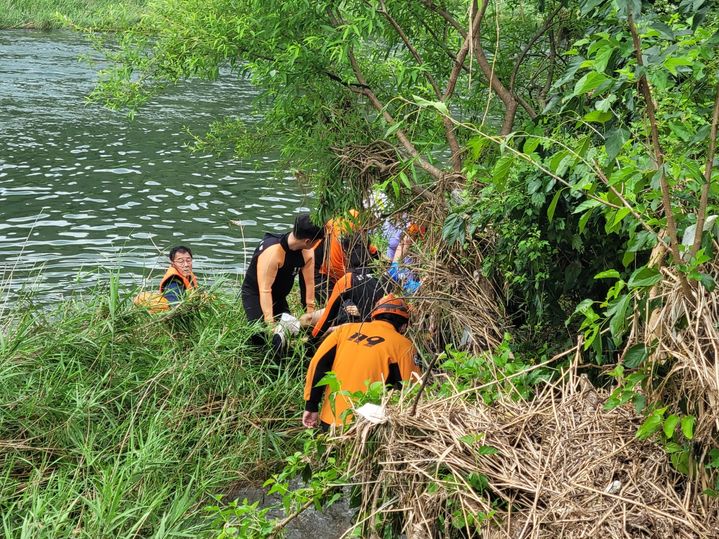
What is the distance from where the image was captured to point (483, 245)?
5.78 meters

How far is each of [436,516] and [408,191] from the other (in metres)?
3.04

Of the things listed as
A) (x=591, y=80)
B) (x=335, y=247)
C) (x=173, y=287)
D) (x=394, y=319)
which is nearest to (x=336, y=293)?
(x=394, y=319)

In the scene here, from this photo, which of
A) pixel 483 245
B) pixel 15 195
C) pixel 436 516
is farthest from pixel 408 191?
pixel 15 195

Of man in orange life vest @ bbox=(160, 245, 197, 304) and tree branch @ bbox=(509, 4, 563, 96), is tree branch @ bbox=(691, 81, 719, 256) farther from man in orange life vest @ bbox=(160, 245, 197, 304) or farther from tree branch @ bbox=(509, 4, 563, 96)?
man in orange life vest @ bbox=(160, 245, 197, 304)

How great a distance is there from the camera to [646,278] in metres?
3.29

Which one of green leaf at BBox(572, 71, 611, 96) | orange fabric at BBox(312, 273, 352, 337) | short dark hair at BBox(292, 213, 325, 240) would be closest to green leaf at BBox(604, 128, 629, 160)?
green leaf at BBox(572, 71, 611, 96)

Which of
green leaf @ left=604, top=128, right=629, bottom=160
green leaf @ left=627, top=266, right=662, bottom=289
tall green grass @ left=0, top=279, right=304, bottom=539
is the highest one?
green leaf @ left=604, top=128, right=629, bottom=160

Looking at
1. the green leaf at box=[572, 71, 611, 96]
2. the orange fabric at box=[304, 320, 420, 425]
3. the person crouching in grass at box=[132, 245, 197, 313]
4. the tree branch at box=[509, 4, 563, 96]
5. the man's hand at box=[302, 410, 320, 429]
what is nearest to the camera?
the green leaf at box=[572, 71, 611, 96]

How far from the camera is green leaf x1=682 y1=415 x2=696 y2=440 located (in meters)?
3.19

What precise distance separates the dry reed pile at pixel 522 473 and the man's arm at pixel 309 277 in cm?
393

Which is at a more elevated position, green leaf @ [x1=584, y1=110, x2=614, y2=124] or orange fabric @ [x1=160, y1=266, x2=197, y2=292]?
green leaf @ [x1=584, y1=110, x2=614, y2=124]

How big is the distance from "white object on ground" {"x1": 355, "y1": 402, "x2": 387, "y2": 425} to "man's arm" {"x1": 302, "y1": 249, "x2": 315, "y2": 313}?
3.91 metres

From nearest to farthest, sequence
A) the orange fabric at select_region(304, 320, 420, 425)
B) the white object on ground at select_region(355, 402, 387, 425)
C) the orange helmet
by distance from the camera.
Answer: the white object on ground at select_region(355, 402, 387, 425) → the orange fabric at select_region(304, 320, 420, 425) → the orange helmet

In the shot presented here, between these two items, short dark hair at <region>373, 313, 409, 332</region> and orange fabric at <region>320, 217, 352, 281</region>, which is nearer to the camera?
short dark hair at <region>373, 313, 409, 332</region>
